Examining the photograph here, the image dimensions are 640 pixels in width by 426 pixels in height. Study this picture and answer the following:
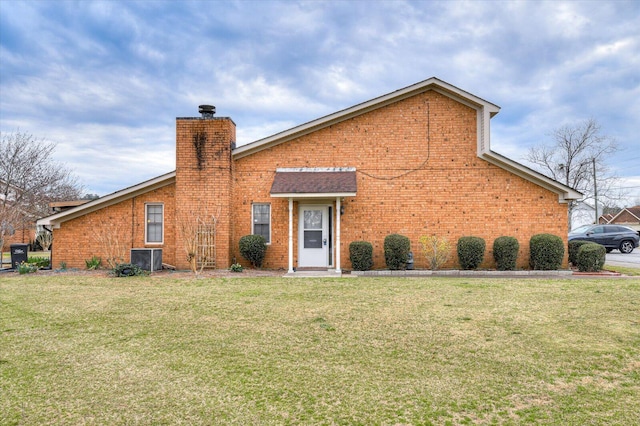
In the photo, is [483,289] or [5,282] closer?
[483,289]

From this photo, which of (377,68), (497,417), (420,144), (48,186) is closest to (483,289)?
(420,144)

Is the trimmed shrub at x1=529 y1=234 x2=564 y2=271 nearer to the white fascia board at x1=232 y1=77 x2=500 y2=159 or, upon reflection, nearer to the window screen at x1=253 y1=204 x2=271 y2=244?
the white fascia board at x1=232 y1=77 x2=500 y2=159

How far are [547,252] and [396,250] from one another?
4.87 m

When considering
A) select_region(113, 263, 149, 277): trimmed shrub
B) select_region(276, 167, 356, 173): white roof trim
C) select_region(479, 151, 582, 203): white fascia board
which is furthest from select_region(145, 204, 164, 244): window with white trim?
select_region(479, 151, 582, 203): white fascia board

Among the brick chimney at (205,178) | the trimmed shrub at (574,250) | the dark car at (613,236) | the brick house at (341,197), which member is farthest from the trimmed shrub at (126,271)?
the dark car at (613,236)

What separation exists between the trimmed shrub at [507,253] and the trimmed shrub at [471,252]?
0.54m

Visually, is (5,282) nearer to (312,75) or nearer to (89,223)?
(89,223)

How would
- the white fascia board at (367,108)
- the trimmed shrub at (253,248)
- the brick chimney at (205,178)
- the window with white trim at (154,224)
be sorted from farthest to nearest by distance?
the window with white trim at (154,224) → the white fascia board at (367,108) → the brick chimney at (205,178) → the trimmed shrub at (253,248)

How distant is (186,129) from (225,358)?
11.1 m

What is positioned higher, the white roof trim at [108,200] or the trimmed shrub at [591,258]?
the white roof trim at [108,200]

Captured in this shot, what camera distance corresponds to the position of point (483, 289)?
10461mm

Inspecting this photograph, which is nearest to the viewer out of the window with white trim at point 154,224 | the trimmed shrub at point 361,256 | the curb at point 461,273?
the curb at point 461,273

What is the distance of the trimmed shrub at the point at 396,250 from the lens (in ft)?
45.2

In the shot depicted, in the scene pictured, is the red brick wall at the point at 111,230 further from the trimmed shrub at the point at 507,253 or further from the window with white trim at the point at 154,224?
the trimmed shrub at the point at 507,253
